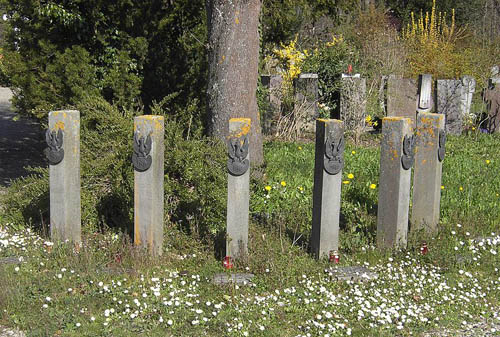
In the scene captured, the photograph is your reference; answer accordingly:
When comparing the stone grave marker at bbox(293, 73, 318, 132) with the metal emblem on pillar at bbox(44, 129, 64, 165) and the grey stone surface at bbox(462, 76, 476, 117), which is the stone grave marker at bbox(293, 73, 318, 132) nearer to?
the grey stone surface at bbox(462, 76, 476, 117)

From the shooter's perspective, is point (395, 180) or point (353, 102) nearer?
point (395, 180)

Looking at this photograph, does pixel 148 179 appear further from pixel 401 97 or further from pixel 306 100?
pixel 401 97

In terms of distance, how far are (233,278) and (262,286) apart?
0.24 metres

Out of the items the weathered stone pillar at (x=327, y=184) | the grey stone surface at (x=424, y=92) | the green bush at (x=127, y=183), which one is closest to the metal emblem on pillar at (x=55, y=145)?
the green bush at (x=127, y=183)

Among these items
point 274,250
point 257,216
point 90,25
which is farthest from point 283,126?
point 274,250

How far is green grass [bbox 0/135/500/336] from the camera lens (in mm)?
4203

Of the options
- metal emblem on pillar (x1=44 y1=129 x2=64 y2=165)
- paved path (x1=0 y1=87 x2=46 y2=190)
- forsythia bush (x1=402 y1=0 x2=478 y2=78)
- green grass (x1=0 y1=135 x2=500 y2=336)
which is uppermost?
forsythia bush (x1=402 y1=0 x2=478 y2=78)

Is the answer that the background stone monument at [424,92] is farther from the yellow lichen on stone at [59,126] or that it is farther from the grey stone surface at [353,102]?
the yellow lichen on stone at [59,126]

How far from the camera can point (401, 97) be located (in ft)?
42.4

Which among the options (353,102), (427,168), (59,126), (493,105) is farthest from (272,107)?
(59,126)

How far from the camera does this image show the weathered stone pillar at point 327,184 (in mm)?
5195

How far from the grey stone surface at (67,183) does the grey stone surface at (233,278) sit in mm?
1386

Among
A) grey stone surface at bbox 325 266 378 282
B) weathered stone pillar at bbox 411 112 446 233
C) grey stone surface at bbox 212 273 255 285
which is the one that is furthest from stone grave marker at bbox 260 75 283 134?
grey stone surface at bbox 212 273 255 285

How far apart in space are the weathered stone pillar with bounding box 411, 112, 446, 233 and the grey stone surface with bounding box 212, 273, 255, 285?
1848mm
